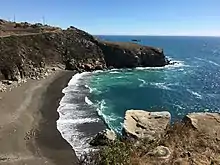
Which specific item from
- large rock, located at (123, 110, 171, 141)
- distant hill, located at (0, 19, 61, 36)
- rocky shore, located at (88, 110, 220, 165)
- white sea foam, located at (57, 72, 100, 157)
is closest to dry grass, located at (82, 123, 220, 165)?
rocky shore, located at (88, 110, 220, 165)

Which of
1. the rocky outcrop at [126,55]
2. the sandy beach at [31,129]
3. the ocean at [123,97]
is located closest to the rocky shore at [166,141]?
the ocean at [123,97]

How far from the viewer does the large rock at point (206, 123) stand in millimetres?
13795

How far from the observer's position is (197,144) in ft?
42.2

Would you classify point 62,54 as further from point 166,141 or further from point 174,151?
point 174,151

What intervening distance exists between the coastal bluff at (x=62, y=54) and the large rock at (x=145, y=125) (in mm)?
60968

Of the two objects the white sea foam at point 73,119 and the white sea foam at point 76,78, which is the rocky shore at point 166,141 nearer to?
the white sea foam at point 73,119

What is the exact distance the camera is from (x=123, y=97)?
66562 mm

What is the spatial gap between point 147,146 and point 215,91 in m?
68.5

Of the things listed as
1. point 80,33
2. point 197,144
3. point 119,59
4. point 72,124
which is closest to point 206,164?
point 197,144

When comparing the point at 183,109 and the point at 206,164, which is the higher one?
the point at 206,164

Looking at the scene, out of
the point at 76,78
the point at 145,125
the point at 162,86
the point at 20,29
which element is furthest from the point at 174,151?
the point at 20,29

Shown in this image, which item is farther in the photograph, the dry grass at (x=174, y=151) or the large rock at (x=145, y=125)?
the large rock at (x=145, y=125)

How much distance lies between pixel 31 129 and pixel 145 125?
29.8m

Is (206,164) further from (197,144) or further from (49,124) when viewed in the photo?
(49,124)
